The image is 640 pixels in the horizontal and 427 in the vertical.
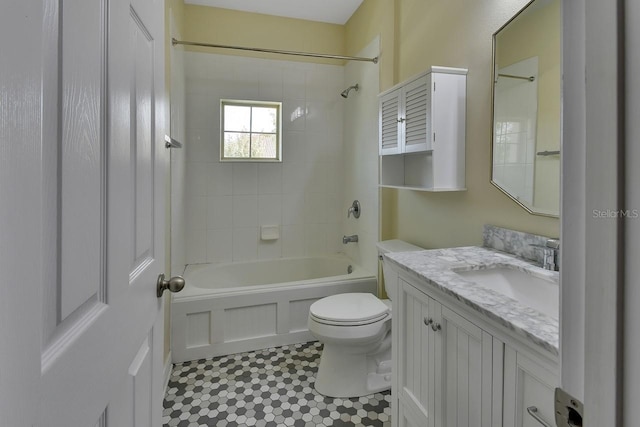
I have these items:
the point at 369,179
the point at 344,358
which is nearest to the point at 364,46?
the point at 369,179

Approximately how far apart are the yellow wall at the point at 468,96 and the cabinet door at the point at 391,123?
0.28 metres

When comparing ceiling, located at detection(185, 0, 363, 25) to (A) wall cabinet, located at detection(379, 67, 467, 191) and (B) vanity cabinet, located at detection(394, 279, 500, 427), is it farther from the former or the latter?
(B) vanity cabinet, located at detection(394, 279, 500, 427)

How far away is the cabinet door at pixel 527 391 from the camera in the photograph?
666mm

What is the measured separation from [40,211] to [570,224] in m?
0.57

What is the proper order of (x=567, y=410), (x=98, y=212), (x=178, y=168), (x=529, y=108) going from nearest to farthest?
(x=567, y=410) → (x=98, y=212) → (x=529, y=108) → (x=178, y=168)

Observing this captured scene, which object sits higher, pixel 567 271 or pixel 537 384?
pixel 567 271

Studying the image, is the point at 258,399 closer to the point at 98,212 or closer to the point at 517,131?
the point at 98,212

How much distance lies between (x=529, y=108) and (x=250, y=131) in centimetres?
232

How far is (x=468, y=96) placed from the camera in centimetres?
164

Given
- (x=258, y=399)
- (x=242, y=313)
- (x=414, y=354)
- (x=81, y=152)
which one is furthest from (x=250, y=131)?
(x=81, y=152)

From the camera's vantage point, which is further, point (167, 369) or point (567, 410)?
point (167, 369)

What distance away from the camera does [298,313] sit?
2.46 metres

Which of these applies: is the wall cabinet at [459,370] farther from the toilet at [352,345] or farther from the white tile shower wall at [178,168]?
the white tile shower wall at [178,168]

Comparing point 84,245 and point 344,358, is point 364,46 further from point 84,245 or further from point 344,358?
point 84,245
